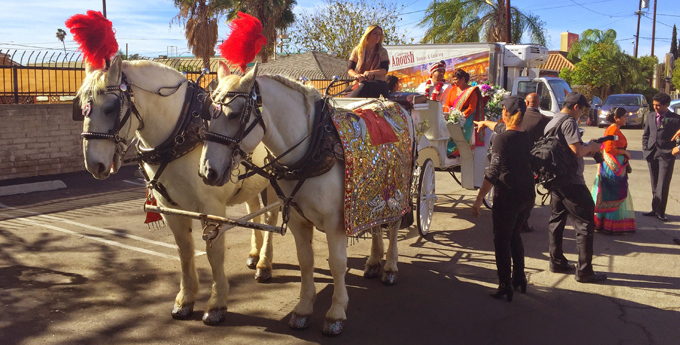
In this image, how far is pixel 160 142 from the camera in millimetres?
4305

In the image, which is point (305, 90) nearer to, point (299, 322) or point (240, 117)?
point (240, 117)

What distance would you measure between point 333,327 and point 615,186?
5017 millimetres

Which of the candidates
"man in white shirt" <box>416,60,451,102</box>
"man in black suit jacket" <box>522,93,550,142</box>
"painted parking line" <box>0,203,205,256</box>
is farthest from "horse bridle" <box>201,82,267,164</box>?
"man in white shirt" <box>416,60,451,102</box>

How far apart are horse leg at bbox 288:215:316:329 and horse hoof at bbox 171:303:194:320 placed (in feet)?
2.88

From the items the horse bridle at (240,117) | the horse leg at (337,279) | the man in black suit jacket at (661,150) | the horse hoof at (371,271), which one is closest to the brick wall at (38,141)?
the horse hoof at (371,271)

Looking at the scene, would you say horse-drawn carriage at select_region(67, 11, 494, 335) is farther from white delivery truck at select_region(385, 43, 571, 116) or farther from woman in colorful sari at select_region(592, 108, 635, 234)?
white delivery truck at select_region(385, 43, 571, 116)

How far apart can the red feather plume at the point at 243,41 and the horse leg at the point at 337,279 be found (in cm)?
148

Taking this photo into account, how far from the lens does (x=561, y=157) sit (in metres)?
5.58

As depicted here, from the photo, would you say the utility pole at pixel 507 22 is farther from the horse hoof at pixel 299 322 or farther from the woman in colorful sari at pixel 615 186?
the horse hoof at pixel 299 322

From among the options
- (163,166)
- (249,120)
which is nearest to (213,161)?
(249,120)

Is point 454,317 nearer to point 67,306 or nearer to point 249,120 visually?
point 249,120

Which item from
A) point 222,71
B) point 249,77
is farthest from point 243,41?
point 249,77

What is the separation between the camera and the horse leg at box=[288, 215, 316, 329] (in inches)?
178

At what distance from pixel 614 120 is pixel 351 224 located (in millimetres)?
5039
